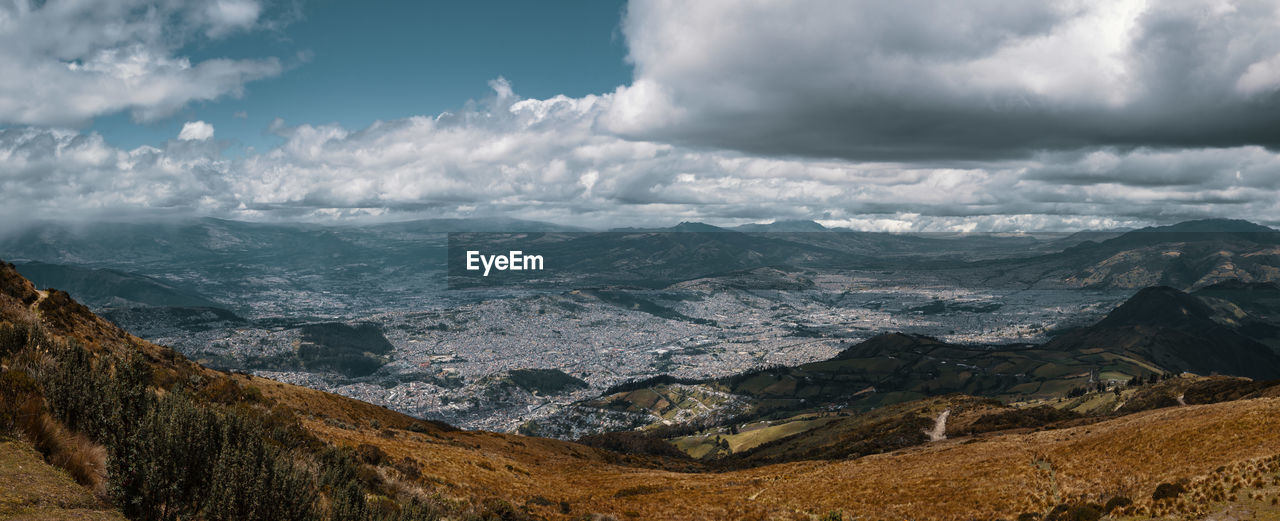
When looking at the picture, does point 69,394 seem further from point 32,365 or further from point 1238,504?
point 1238,504

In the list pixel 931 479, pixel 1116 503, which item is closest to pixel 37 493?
pixel 1116 503

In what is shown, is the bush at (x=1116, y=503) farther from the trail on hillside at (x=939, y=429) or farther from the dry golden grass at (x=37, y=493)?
the trail on hillside at (x=939, y=429)

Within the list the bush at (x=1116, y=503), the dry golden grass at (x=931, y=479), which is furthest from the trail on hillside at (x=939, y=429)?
the bush at (x=1116, y=503)

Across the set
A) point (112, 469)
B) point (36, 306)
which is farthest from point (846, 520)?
point (36, 306)

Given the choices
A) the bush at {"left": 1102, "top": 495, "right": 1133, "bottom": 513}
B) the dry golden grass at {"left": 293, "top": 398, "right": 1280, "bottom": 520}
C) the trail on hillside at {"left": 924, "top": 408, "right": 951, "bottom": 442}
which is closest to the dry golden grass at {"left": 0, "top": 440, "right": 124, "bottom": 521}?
the dry golden grass at {"left": 293, "top": 398, "right": 1280, "bottom": 520}

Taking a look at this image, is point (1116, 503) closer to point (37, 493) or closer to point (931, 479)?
point (931, 479)

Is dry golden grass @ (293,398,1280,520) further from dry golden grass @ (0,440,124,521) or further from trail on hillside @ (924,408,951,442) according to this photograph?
trail on hillside @ (924,408,951,442)
